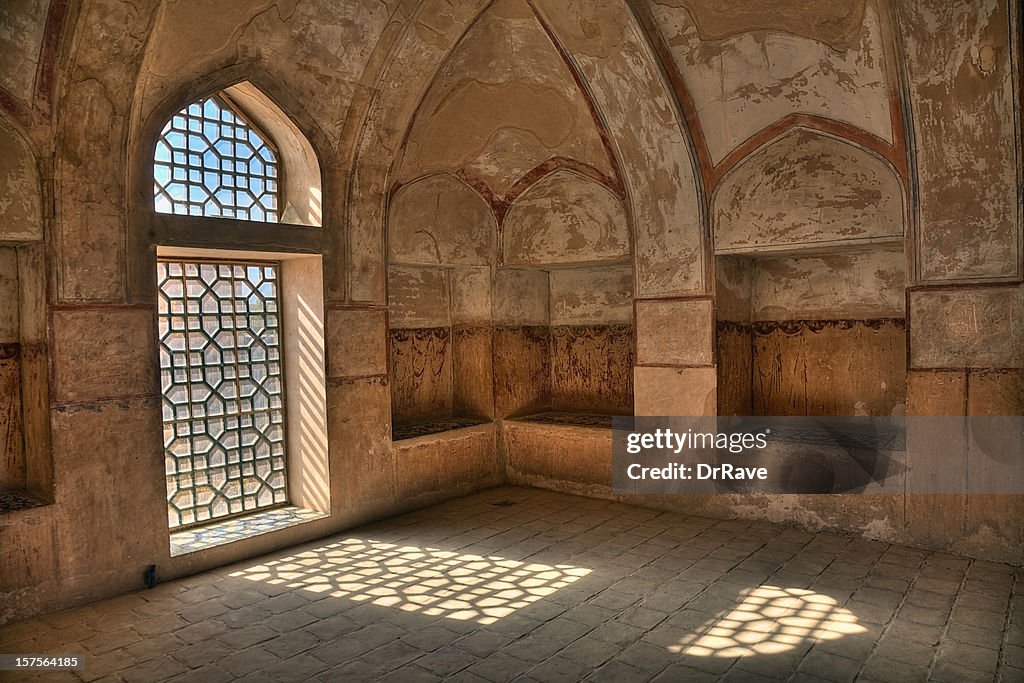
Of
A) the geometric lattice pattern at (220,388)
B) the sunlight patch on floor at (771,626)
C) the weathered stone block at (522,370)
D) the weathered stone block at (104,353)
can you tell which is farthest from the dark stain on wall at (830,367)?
the weathered stone block at (104,353)

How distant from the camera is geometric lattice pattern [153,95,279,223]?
17.2 ft

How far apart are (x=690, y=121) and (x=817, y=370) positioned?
2635mm

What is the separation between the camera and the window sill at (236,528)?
205 inches

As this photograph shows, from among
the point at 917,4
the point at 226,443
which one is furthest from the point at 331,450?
the point at 917,4

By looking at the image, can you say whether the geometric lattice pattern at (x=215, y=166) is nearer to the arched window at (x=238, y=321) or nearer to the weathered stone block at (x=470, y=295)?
the arched window at (x=238, y=321)

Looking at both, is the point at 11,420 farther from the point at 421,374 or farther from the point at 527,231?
the point at 527,231

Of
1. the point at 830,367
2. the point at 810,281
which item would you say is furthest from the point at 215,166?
the point at 830,367

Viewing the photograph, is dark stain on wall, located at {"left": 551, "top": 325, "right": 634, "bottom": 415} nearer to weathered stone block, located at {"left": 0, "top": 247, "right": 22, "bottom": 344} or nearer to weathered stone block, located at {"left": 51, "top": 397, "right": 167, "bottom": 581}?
weathered stone block, located at {"left": 51, "top": 397, "right": 167, "bottom": 581}

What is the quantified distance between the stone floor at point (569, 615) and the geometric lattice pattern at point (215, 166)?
2715 mm

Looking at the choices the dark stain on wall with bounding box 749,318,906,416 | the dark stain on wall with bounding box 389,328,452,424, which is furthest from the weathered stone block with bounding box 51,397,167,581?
the dark stain on wall with bounding box 749,318,906,416

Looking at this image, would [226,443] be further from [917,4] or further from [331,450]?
[917,4]

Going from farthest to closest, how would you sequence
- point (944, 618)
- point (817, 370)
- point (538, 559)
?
point (817, 370), point (538, 559), point (944, 618)

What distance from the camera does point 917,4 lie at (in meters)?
4.61

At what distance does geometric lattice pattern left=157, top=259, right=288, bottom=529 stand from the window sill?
0.09 meters
